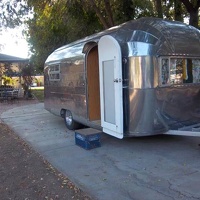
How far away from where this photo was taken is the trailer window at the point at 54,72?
30.7 ft

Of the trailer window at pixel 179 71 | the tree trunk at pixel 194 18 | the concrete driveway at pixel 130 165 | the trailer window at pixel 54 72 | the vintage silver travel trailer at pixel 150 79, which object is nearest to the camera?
the concrete driveway at pixel 130 165

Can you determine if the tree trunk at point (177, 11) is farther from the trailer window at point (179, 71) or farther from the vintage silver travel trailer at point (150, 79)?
the trailer window at point (179, 71)

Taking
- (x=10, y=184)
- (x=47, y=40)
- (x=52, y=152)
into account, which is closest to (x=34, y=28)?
(x=47, y=40)

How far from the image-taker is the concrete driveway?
14.3 ft

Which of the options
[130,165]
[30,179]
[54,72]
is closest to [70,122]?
[54,72]

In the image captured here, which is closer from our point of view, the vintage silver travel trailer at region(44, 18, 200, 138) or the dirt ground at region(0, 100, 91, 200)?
the dirt ground at region(0, 100, 91, 200)

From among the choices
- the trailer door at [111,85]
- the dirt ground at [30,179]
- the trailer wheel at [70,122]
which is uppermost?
the trailer door at [111,85]

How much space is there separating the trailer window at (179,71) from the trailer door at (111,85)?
0.90m

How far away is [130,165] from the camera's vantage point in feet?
18.1

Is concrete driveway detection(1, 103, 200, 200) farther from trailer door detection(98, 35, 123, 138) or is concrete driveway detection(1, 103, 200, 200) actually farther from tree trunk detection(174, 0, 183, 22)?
tree trunk detection(174, 0, 183, 22)

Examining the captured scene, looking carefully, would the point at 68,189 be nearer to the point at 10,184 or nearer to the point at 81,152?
the point at 10,184

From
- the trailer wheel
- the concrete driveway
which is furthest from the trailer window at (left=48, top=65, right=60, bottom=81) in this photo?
the concrete driveway

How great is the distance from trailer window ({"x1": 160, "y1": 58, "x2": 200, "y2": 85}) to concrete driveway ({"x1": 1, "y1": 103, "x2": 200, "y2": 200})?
1531 millimetres

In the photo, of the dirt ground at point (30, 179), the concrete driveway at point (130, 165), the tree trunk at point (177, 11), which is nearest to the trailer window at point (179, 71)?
the concrete driveway at point (130, 165)
